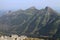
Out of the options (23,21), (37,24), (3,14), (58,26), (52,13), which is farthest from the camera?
(3,14)

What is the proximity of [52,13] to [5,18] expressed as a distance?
240 inches

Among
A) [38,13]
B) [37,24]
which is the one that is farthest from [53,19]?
[38,13]

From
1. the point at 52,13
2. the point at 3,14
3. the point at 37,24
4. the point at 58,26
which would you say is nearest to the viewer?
the point at 58,26

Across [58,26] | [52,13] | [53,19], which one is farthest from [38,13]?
[58,26]

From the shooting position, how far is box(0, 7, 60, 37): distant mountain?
67.2ft

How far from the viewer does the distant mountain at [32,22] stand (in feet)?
67.2

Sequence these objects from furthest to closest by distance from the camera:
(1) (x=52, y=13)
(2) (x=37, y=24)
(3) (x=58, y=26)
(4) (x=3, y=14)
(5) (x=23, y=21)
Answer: (4) (x=3, y=14)
(1) (x=52, y=13)
(5) (x=23, y=21)
(2) (x=37, y=24)
(3) (x=58, y=26)

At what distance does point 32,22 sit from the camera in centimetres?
2308

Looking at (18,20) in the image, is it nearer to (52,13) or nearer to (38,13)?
(38,13)

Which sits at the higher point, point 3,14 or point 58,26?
point 3,14

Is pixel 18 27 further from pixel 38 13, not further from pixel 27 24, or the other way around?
pixel 38 13

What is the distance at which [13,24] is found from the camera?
23.8 meters

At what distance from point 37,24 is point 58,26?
2.80m

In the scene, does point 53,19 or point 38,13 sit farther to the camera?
point 38,13
